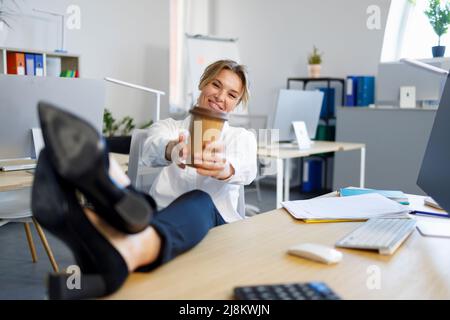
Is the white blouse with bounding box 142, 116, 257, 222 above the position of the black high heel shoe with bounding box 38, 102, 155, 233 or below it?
below

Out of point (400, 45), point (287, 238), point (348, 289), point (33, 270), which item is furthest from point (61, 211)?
point (400, 45)

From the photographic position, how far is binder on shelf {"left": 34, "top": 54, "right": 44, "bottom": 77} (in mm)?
4527

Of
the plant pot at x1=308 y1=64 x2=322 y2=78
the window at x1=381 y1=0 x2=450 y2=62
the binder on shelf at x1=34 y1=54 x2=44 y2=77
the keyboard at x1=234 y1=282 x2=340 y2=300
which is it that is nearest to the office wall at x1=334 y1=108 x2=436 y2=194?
the plant pot at x1=308 y1=64 x2=322 y2=78

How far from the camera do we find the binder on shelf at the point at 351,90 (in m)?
5.42

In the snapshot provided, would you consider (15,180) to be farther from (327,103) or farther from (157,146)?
(327,103)

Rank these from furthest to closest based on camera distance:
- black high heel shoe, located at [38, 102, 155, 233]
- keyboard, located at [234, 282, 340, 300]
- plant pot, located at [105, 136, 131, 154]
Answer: plant pot, located at [105, 136, 131, 154], keyboard, located at [234, 282, 340, 300], black high heel shoe, located at [38, 102, 155, 233]

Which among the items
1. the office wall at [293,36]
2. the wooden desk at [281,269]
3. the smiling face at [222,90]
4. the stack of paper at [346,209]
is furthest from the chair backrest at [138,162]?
the office wall at [293,36]

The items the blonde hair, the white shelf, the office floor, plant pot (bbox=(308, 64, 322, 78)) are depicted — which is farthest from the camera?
plant pot (bbox=(308, 64, 322, 78))

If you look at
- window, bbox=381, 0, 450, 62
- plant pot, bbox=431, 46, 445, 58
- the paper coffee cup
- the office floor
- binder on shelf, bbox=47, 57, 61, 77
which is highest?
window, bbox=381, 0, 450, 62

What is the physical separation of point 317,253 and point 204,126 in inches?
13.4

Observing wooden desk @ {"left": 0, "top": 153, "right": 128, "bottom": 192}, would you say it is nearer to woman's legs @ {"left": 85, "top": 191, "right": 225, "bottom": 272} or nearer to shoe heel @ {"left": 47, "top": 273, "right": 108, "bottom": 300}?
woman's legs @ {"left": 85, "top": 191, "right": 225, "bottom": 272}

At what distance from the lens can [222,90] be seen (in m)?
1.78

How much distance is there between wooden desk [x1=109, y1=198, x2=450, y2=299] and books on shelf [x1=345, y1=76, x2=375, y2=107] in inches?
172

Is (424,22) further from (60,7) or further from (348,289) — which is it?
(348,289)
